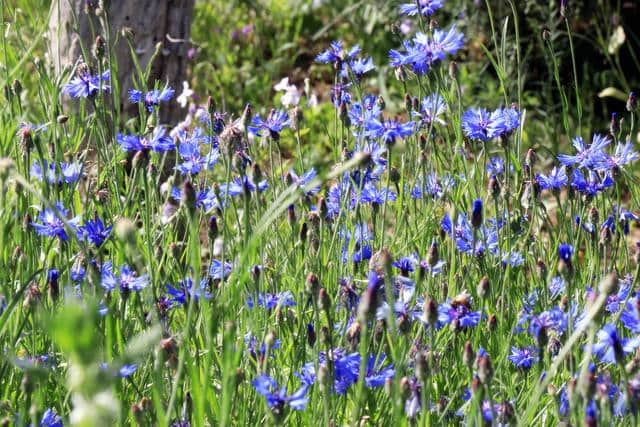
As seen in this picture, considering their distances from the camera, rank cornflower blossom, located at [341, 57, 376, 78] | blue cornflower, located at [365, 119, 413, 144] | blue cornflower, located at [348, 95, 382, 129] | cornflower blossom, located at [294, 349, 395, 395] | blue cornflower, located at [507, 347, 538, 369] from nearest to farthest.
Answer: cornflower blossom, located at [294, 349, 395, 395], blue cornflower, located at [507, 347, 538, 369], blue cornflower, located at [365, 119, 413, 144], blue cornflower, located at [348, 95, 382, 129], cornflower blossom, located at [341, 57, 376, 78]

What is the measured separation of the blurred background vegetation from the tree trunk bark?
487 millimetres

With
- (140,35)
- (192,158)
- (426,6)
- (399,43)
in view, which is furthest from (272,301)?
(399,43)

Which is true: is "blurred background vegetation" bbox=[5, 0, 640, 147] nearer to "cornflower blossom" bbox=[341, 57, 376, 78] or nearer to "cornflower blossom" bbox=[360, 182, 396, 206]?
"cornflower blossom" bbox=[341, 57, 376, 78]

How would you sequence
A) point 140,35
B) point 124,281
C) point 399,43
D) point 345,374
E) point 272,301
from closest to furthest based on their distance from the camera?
1. point 345,374
2. point 124,281
3. point 272,301
4. point 140,35
5. point 399,43

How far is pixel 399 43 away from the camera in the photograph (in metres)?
4.72

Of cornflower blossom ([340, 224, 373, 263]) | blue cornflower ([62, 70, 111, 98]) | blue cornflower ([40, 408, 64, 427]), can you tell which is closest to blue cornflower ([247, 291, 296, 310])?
cornflower blossom ([340, 224, 373, 263])

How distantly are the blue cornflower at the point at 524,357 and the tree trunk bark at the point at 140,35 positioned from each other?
6.05 ft

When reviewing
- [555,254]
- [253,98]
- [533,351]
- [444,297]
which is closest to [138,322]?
[444,297]

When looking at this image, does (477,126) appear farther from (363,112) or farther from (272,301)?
(272,301)

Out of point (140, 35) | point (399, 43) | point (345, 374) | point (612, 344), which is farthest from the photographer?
point (399, 43)

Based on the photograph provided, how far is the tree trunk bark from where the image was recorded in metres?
3.11

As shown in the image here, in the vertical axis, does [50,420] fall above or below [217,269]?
below

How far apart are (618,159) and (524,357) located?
53 cm

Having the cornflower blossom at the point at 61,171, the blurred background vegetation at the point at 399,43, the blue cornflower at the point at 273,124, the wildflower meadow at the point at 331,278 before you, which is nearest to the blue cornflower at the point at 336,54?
the wildflower meadow at the point at 331,278
